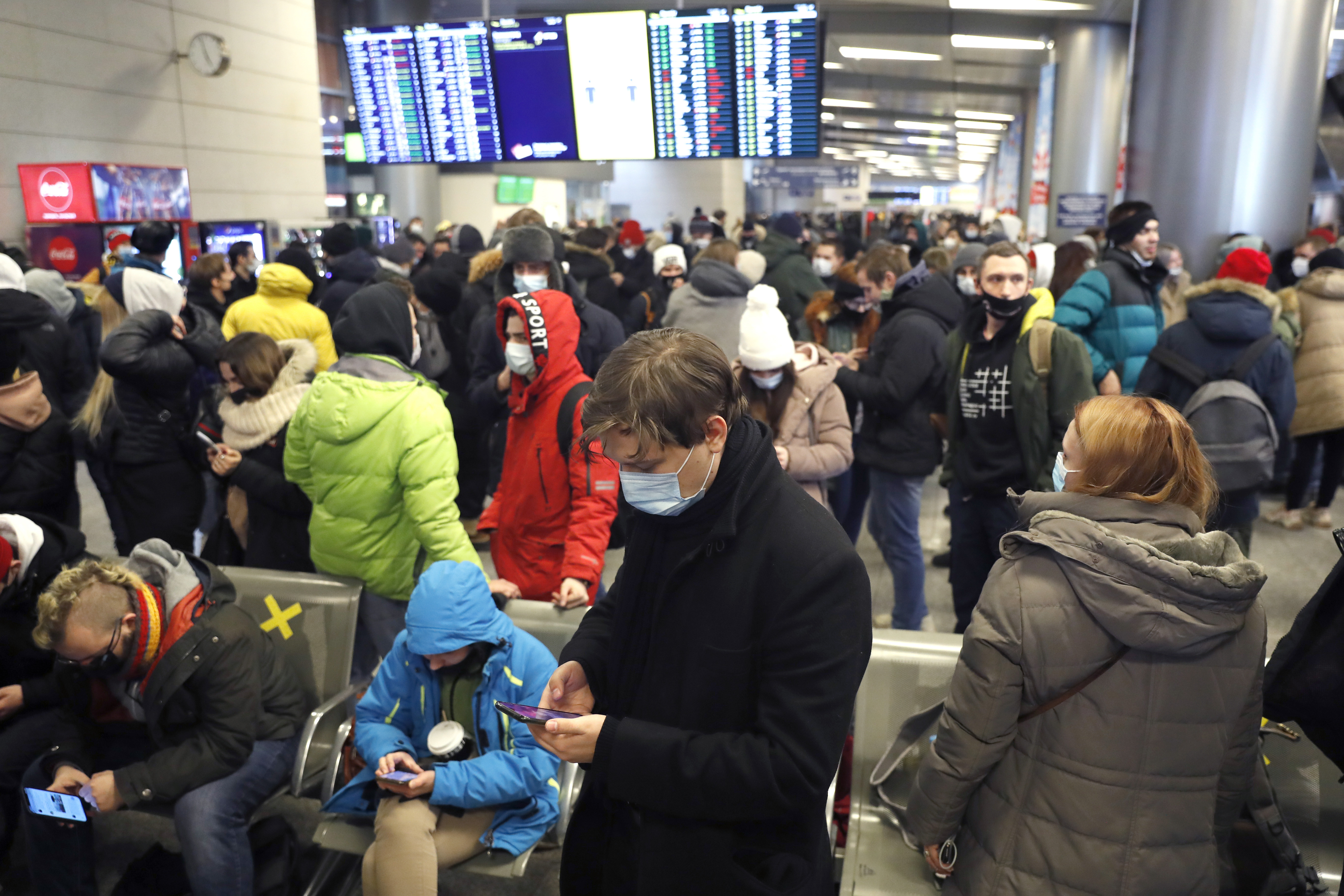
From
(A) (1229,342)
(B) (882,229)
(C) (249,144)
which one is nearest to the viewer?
(A) (1229,342)

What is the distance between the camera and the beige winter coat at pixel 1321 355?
559cm

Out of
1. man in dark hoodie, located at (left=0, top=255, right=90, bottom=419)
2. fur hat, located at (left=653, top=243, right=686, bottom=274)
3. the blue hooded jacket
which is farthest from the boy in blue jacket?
fur hat, located at (left=653, top=243, right=686, bottom=274)

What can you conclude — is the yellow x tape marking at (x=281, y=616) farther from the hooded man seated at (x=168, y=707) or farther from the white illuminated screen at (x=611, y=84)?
the white illuminated screen at (x=611, y=84)

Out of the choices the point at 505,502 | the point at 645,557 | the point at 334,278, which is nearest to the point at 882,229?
the point at 334,278

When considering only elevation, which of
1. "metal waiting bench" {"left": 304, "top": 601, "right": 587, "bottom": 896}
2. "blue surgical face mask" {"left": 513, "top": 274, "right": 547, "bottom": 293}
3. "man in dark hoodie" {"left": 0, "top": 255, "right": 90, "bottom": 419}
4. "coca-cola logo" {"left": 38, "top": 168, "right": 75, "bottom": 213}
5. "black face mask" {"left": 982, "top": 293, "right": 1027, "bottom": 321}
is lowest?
"metal waiting bench" {"left": 304, "top": 601, "right": 587, "bottom": 896}

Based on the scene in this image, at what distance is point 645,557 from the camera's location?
158cm

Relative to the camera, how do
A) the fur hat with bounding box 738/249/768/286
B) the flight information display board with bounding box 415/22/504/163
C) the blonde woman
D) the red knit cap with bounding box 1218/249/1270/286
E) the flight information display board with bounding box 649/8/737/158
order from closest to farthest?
the blonde woman
the red knit cap with bounding box 1218/249/1270/286
the fur hat with bounding box 738/249/768/286
the flight information display board with bounding box 649/8/737/158
the flight information display board with bounding box 415/22/504/163

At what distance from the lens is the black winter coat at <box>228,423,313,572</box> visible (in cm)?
342

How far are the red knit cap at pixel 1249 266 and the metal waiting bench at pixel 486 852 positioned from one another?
3.44 metres

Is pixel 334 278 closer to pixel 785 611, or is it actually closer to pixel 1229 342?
pixel 1229 342

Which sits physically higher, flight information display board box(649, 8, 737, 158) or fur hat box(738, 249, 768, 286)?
flight information display board box(649, 8, 737, 158)

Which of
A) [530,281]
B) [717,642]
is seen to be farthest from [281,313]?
[717,642]

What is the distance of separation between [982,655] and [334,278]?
607cm

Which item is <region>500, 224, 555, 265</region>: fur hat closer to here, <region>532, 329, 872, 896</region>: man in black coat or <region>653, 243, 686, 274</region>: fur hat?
<region>532, 329, 872, 896</region>: man in black coat
